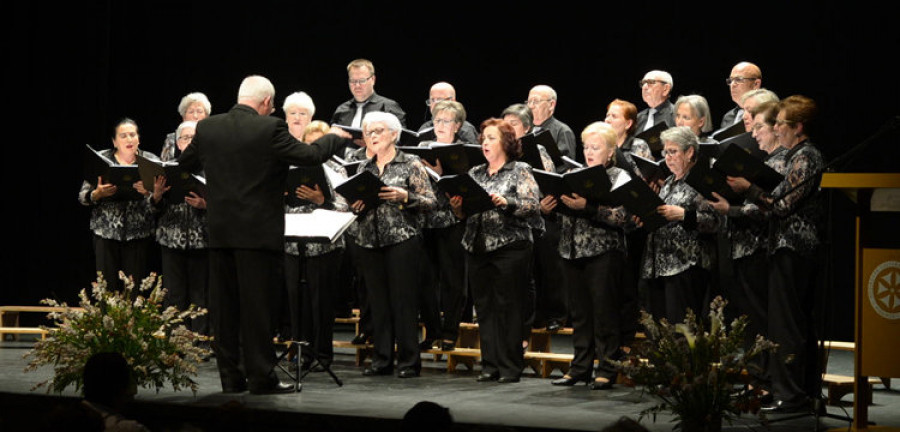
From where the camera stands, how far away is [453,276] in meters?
7.09

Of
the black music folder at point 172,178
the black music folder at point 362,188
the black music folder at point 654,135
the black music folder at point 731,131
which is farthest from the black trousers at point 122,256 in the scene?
the black music folder at point 731,131

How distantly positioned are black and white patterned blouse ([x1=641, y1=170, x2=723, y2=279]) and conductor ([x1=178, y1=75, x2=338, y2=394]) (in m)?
1.69

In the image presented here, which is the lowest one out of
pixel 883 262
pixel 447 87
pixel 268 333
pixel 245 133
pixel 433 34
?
pixel 268 333

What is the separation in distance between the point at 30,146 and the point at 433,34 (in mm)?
3411

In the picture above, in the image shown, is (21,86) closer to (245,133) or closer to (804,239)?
(245,133)

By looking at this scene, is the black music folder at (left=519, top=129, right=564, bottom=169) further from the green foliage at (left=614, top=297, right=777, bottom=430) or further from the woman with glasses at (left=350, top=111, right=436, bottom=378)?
the green foliage at (left=614, top=297, right=777, bottom=430)

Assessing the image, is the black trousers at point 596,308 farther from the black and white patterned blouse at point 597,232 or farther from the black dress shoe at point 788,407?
the black dress shoe at point 788,407

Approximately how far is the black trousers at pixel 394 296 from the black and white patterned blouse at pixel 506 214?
1.14ft

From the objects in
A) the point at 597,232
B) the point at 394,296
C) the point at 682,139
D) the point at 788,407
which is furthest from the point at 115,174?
the point at 788,407

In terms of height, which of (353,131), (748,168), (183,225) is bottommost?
(183,225)

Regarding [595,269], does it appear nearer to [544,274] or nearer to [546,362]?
[546,362]

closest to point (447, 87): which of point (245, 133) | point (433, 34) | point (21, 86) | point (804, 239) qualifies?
point (433, 34)

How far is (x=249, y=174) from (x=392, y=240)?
3.75 ft

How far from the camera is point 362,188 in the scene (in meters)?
6.02
